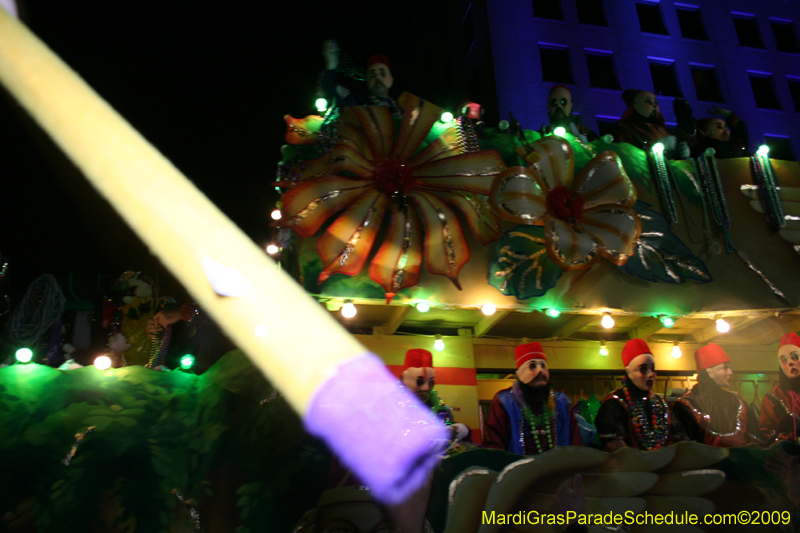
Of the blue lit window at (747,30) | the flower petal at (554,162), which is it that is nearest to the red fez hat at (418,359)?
the flower petal at (554,162)

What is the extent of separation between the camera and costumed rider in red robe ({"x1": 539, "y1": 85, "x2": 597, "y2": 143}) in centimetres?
514

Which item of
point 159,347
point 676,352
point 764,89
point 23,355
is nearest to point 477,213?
point 159,347

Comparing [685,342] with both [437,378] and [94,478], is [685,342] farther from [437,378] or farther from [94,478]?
[94,478]

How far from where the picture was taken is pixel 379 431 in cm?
A: 290

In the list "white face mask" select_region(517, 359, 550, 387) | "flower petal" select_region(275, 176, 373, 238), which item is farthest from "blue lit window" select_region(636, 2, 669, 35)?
"white face mask" select_region(517, 359, 550, 387)

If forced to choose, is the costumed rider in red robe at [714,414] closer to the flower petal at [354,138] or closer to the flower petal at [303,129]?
the flower petal at [354,138]

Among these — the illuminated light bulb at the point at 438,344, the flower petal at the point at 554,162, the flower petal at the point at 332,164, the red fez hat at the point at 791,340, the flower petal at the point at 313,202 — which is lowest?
the red fez hat at the point at 791,340

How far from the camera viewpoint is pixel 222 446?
317 cm

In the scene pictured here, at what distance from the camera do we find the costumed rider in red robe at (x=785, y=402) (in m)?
3.80

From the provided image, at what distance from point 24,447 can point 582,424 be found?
360cm

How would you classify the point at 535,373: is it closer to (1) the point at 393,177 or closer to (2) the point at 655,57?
(1) the point at 393,177

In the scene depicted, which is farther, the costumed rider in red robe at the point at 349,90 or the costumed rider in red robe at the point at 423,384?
the costumed rider in red robe at the point at 349,90

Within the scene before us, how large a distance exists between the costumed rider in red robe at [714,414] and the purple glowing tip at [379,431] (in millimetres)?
1987

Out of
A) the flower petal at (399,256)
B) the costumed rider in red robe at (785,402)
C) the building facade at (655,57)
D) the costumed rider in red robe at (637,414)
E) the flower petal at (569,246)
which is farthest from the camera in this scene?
the building facade at (655,57)
